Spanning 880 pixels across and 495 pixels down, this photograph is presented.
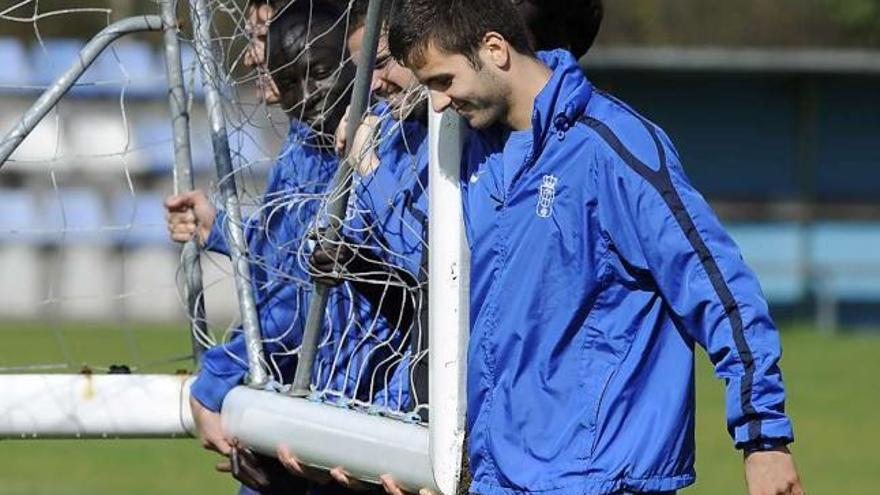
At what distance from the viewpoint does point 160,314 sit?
2639cm

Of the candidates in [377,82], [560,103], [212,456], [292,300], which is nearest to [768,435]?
[560,103]

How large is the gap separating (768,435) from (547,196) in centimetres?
66

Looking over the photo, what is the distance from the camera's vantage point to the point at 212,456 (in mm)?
14078

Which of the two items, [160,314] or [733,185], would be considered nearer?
[160,314]

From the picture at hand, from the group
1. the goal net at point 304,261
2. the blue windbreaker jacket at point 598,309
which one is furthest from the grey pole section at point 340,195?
the blue windbreaker jacket at point 598,309

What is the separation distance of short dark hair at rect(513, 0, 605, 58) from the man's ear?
637 mm

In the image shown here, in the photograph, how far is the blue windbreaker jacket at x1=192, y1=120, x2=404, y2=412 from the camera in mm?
4965

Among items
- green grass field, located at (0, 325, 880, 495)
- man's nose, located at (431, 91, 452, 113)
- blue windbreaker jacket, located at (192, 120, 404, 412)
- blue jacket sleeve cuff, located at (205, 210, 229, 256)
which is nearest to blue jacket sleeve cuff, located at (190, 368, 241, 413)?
blue windbreaker jacket, located at (192, 120, 404, 412)

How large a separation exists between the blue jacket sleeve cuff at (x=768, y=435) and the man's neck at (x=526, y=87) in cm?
78

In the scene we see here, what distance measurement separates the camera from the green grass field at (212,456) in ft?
39.6

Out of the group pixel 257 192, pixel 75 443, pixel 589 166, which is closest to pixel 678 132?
pixel 75 443

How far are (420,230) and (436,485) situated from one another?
668mm

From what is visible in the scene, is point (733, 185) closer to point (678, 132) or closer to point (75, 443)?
point (678, 132)

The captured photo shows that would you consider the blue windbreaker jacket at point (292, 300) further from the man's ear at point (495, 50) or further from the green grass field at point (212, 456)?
the green grass field at point (212, 456)
